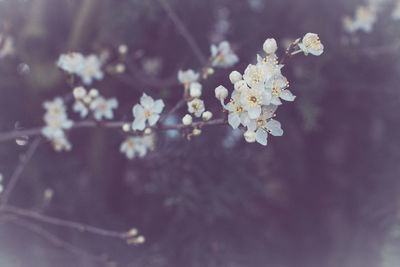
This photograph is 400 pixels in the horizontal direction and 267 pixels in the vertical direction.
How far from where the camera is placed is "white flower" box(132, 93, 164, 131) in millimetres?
908

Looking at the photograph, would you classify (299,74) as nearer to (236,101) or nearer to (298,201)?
(298,201)

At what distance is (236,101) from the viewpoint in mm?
746

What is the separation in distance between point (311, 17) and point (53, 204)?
5.13 feet

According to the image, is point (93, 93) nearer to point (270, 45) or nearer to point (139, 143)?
point (139, 143)

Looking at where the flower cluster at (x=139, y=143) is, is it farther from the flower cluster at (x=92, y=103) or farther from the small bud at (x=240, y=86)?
the small bud at (x=240, y=86)

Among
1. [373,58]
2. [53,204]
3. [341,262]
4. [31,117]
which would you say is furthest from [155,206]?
[373,58]

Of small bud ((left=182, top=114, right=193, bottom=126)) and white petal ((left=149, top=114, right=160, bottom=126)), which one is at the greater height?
white petal ((left=149, top=114, right=160, bottom=126))

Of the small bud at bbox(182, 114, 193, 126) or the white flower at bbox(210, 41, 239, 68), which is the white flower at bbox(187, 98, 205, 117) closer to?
the small bud at bbox(182, 114, 193, 126)

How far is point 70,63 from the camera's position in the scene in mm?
1157

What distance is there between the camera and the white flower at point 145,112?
91 centimetres

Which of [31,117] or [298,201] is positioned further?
[298,201]

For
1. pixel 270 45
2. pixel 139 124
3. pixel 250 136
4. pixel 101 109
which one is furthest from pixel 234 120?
pixel 101 109

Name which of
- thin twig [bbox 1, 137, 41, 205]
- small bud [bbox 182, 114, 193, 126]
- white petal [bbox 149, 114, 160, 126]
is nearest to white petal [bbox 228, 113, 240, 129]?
small bud [bbox 182, 114, 193, 126]

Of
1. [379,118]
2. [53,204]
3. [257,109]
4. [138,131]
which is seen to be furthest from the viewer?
[379,118]
